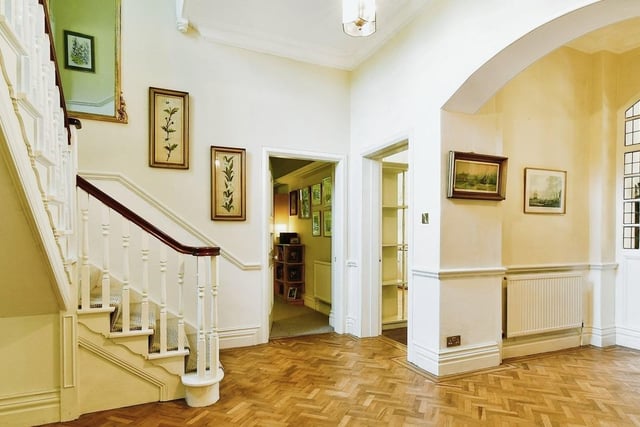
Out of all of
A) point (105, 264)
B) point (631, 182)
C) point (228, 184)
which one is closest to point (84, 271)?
point (105, 264)

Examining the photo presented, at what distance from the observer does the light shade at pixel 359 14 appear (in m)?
→ 2.04

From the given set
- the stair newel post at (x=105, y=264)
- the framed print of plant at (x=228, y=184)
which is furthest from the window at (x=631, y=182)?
the stair newel post at (x=105, y=264)

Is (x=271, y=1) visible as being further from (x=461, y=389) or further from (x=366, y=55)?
(x=461, y=389)

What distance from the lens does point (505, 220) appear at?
356 cm

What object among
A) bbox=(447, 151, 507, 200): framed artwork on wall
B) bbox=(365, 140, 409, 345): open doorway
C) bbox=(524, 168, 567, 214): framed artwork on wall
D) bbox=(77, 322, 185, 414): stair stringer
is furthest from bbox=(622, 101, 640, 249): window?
bbox=(77, 322, 185, 414): stair stringer

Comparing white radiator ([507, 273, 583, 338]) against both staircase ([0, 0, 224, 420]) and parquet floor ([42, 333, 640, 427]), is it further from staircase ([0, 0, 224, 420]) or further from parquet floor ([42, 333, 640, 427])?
staircase ([0, 0, 224, 420])

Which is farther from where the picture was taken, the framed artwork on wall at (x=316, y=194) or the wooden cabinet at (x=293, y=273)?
the wooden cabinet at (x=293, y=273)

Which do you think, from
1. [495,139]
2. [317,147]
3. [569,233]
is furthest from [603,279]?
[317,147]

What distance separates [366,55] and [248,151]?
5.76 ft

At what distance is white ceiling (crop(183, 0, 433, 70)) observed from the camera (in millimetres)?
3330

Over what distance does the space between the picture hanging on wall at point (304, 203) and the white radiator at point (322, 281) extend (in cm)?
88

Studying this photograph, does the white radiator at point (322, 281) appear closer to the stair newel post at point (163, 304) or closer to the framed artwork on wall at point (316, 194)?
the framed artwork on wall at point (316, 194)

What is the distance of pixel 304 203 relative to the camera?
6.06m

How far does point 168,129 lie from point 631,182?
16.2 ft
